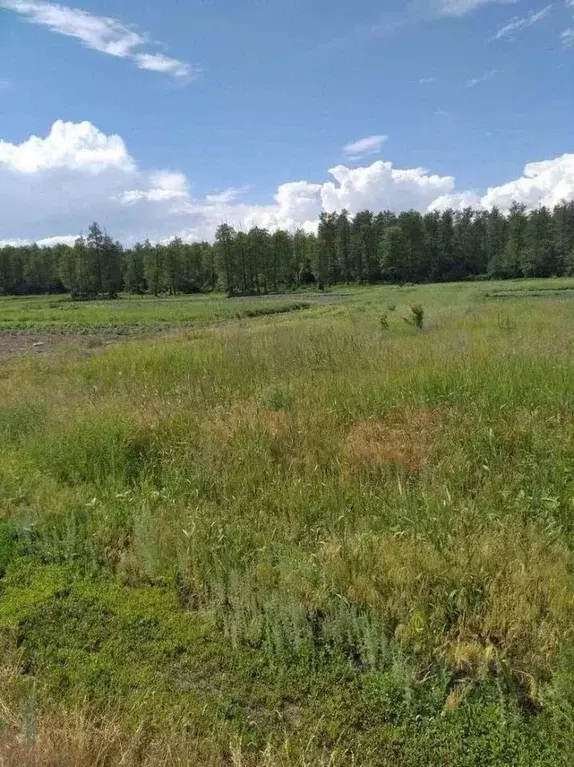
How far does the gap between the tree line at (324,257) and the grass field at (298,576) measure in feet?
273

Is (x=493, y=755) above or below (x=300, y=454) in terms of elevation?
below

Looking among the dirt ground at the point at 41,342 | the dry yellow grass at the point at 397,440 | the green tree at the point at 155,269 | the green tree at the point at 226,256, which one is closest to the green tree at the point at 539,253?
the green tree at the point at 226,256

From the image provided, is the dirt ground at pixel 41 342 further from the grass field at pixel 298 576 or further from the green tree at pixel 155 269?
the green tree at pixel 155 269

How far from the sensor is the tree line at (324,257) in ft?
284

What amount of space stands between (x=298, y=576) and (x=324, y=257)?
86358 millimetres

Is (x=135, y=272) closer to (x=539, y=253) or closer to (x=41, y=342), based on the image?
(x=539, y=253)

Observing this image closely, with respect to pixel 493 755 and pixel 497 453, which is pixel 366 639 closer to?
pixel 493 755

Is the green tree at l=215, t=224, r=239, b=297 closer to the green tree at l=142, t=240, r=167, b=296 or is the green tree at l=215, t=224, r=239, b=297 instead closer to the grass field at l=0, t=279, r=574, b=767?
the green tree at l=142, t=240, r=167, b=296

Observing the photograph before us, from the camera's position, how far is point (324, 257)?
8669cm

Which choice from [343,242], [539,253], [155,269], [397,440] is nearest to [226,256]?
[155,269]

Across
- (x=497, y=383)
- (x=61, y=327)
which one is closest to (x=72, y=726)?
(x=497, y=383)

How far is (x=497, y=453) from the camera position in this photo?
5035 millimetres

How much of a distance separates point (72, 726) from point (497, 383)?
5.64 meters

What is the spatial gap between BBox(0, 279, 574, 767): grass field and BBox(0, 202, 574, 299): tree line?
8315 centimetres
